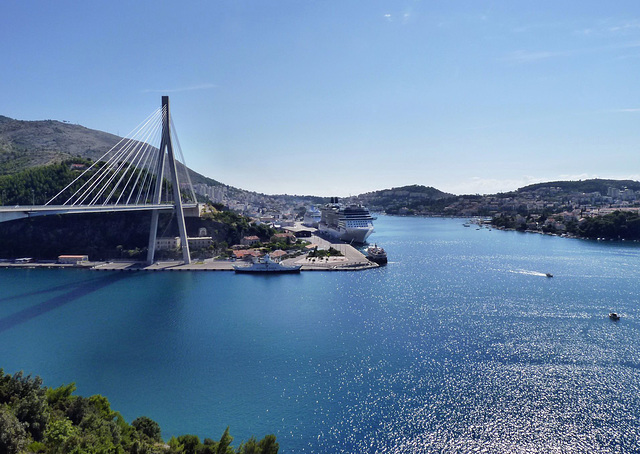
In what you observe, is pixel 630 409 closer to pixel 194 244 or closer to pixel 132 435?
pixel 132 435

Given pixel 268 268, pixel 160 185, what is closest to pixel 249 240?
pixel 268 268

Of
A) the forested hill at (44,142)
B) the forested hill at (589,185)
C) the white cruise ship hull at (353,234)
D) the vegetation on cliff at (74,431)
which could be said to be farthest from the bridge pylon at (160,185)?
the forested hill at (589,185)

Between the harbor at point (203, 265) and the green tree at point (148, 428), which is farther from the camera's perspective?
the harbor at point (203, 265)

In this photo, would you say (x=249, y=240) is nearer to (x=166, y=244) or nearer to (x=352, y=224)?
(x=166, y=244)

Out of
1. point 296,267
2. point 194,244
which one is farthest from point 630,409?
point 194,244

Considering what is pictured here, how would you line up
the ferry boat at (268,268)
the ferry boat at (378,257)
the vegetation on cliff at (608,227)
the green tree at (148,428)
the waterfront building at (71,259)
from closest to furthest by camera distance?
the green tree at (148,428)
the ferry boat at (268,268)
the waterfront building at (71,259)
the ferry boat at (378,257)
the vegetation on cliff at (608,227)

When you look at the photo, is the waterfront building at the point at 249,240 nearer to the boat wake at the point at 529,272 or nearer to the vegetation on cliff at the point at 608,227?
the boat wake at the point at 529,272

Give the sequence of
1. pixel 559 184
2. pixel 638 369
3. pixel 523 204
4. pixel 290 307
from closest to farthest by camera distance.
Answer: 1. pixel 638 369
2. pixel 290 307
3. pixel 523 204
4. pixel 559 184
